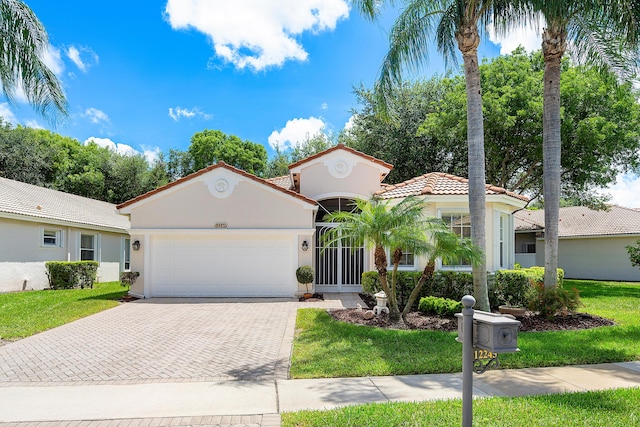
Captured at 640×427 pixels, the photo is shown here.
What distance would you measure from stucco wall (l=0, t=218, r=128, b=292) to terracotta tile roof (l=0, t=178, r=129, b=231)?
1.88ft

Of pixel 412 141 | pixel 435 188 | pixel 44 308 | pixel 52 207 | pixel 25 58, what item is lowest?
pixel 44 308

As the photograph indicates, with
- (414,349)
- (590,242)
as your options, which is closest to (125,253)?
(414,349)

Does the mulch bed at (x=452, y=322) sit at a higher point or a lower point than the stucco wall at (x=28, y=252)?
lower

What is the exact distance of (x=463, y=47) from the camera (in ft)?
34.7

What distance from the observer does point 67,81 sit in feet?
35.1

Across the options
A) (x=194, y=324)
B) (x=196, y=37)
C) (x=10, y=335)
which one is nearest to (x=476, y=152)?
(x=194, y=324)

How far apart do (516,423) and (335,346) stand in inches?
157

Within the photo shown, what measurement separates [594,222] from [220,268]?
26.8m

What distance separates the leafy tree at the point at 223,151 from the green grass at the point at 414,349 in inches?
1269

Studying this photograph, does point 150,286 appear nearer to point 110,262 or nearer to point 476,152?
point 110,262

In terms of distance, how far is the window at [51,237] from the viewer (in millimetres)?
18578

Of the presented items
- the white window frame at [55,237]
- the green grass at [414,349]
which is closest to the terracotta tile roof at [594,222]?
the green grass at [414,349]

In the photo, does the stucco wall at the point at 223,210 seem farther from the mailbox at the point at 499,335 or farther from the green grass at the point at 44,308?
the mailbox at the point at 499,335

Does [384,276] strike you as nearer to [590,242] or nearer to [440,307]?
[440,307]
